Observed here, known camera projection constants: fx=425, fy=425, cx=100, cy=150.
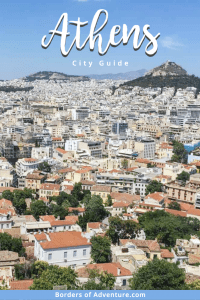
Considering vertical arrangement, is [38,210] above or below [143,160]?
below

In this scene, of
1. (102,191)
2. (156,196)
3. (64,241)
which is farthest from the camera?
(102,191)

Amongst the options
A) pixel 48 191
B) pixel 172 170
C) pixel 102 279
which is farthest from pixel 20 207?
pixel 172 170

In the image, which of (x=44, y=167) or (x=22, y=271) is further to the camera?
(x=44, y=167)

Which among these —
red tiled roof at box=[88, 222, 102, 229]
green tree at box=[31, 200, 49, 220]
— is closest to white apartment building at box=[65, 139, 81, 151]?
green tree at box=[31, 200, 49, 220]

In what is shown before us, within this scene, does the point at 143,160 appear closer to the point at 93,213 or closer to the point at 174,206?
the point at 174,206

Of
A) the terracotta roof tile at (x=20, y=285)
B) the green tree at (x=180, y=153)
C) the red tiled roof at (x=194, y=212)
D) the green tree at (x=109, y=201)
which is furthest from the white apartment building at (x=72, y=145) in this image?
the terracotta roof tile at (x=20, y=285)

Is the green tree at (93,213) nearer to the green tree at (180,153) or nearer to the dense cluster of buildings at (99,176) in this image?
the dense cluster of buildings at (99,176)

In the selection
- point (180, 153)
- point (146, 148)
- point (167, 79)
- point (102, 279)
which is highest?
point (167, 79)

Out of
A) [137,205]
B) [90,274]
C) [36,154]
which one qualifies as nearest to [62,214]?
[137,205]

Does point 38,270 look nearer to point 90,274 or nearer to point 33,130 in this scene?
point 90,274
